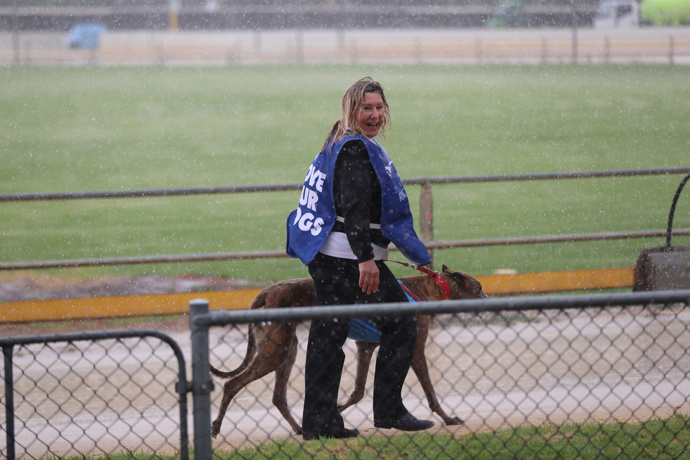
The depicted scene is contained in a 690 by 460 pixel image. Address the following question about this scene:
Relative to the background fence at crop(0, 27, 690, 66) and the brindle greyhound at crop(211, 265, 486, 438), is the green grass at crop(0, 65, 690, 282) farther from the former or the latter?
the brindle greyhound at crop(211, 265, 486, 438)

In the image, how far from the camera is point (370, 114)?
452 cm

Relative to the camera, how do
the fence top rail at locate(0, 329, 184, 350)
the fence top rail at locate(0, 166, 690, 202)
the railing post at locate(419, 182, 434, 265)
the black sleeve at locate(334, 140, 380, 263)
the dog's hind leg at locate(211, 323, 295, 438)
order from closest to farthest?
the fence top rail at locate(0, 329, 184, 350)
the black sleeve at locate(334, 140, 380, 263)
the dog's hind leg at locate(211, 323, 295, 438)
the fence top rail at locate(0, 166, 690, 202)
the railing post at locate(419, 182, 434, 265)

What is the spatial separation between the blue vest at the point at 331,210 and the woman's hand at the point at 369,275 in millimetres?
232

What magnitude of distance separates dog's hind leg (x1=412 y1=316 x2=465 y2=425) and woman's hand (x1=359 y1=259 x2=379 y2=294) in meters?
0.77

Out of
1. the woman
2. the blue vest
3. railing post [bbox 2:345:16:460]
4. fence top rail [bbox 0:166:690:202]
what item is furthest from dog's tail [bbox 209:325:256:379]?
fence top rail [bbox 0:166:690:202]

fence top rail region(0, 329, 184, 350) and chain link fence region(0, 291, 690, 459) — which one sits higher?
fence top rail region(0, 329, 184, 350)

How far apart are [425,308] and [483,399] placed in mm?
1905

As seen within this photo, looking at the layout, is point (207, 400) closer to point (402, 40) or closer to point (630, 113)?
point (630, 113)

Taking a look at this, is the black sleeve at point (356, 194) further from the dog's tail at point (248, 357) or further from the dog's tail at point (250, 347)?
the dog's tail at point (248, 357)

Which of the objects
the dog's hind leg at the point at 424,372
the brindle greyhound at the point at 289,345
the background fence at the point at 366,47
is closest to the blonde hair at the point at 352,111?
the brindle greyhound at the point at 289,345

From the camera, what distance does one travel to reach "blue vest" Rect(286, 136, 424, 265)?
4.44 metres

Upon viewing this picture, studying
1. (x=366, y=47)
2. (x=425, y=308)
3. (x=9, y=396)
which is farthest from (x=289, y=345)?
(x=366, y=47)

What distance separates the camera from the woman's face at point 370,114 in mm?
4508

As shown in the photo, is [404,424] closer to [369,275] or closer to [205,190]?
[369,275]
